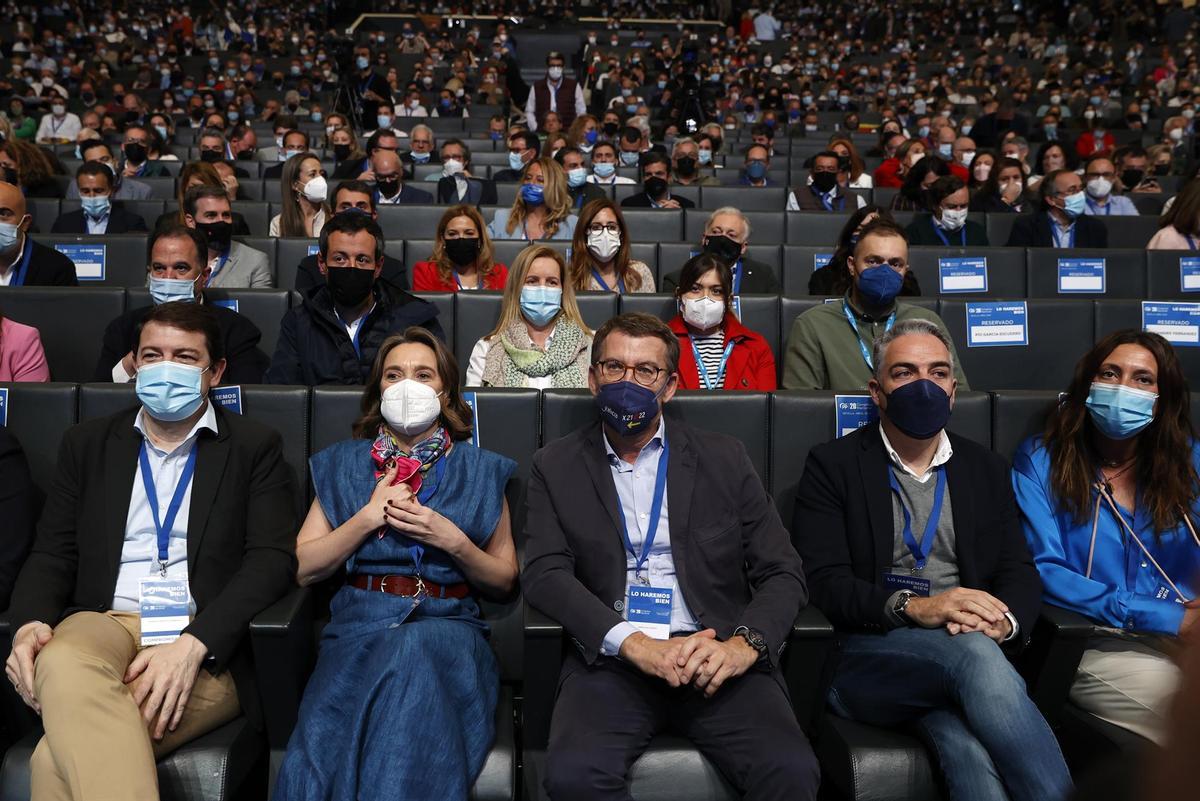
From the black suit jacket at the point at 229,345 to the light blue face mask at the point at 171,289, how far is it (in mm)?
68

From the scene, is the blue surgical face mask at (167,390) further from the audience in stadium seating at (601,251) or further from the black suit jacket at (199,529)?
the audience in stadium seating at (601,251)

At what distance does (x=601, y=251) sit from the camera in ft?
14.3

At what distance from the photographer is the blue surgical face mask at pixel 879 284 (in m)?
3.37

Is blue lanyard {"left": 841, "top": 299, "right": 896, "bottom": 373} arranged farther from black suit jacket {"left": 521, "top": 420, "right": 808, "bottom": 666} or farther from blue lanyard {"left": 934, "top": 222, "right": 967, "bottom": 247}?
blue lanyard {"left": 934, "top": 222, "right": 967, "bottom": 247}

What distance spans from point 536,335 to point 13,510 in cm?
171

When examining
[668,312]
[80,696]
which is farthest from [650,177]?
[80,696]

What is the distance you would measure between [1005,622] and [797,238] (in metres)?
3.88

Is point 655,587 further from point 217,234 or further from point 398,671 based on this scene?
point 217,234

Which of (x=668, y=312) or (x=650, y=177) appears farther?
(x=650, y=177)

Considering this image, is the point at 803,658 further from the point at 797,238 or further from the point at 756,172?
the point at 756,172

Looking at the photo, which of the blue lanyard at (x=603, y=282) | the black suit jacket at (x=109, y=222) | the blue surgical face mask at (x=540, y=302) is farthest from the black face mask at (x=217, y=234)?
the blue surgical face mask at (x=540, y=302)

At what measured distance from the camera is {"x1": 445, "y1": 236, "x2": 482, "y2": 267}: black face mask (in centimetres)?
439

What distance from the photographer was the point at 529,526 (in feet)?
7.55

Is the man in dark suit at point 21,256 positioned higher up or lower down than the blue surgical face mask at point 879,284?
higher up
